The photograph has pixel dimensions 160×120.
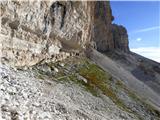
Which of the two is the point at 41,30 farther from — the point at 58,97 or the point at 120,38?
the point at 120,38

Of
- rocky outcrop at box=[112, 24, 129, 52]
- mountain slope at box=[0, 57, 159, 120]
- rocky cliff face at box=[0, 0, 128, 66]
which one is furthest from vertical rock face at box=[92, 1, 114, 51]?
mountain slope at box=[0, 57, 159, 120]

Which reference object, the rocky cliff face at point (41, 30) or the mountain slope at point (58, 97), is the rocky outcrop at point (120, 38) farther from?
the mountain slope at point (58, 97)

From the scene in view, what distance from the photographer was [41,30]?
39.9 meters

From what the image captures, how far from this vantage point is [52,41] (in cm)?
4412

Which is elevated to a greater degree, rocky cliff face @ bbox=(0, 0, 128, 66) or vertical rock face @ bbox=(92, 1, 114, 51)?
vertical rock face @ bbox=(92, 1, 114, 51)

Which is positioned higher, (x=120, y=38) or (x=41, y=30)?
A: (x=120, y=38)

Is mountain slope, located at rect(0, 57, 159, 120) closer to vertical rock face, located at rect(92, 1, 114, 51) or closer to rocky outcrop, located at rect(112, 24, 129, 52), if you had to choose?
vertical rock face, located at rect(92, 1, 114, 51)

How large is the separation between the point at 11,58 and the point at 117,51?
363 ft

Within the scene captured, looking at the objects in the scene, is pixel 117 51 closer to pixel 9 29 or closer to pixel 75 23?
pixel 75 23

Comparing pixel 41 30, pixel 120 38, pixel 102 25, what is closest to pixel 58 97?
pixel 41 30

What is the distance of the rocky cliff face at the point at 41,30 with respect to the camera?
3152cm

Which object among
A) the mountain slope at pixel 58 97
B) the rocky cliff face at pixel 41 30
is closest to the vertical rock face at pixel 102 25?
the rocky cliff face at pixel 41 30

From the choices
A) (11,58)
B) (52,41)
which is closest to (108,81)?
(52,41)

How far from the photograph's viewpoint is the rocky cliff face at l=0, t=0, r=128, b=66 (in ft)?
103
